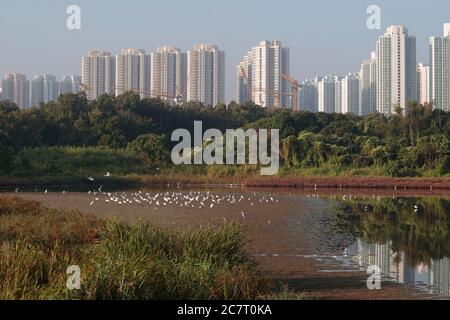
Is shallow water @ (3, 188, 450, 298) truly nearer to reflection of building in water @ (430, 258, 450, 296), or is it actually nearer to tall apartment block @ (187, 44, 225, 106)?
reflection of building in water @ (430, 258, 450, 296)

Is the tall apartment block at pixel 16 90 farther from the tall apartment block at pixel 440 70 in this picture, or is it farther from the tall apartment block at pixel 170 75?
the tall apartment block at pixel 440 70

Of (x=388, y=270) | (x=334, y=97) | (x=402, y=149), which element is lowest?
(x=388, y=270)

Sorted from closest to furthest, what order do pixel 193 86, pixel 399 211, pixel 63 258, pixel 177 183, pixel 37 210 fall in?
pixel 63 258 < pixel 37 210 < pixel 399 211 < pixel 177 183 < pixel 193 86

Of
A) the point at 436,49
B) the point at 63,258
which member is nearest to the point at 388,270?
the point at 63,258

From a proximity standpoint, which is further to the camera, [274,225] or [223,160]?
[223,160]

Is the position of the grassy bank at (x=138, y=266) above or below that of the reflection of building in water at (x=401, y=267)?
above

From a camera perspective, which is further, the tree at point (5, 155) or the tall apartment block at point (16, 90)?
the tall apartment block at point (16, 90)

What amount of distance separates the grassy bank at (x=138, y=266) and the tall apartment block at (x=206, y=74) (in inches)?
2775

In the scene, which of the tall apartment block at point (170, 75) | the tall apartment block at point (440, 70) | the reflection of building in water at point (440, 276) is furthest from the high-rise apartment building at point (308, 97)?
the reflection of building in water at point (440, 276)

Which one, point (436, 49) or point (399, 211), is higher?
point (436, 49)

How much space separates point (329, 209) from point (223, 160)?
2269 cm

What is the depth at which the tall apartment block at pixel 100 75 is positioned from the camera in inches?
2977

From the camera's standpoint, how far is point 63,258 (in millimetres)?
8297

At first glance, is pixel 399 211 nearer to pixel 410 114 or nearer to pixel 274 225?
pixel 274 225
